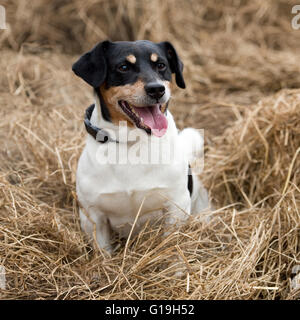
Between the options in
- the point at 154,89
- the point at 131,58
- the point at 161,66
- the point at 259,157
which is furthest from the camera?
the point at 259,157

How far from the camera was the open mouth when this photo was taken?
3.06 m

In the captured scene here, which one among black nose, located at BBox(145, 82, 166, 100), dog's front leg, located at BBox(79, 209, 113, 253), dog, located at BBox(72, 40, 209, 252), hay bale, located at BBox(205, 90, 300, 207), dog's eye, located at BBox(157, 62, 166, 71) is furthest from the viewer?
hay bale, located at BBox(205, 90, 300, 207)

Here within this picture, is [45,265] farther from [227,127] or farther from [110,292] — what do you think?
[227,127]

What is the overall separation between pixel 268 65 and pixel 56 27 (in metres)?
2.55

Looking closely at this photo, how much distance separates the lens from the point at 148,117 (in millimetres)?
3125

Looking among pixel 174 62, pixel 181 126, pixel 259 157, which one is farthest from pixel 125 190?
pixel 181 126

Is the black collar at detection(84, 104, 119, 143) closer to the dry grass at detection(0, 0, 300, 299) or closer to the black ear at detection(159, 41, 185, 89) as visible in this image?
the dry grass at detection(0, 0, 300, 299)

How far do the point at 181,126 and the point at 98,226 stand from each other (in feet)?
6.26

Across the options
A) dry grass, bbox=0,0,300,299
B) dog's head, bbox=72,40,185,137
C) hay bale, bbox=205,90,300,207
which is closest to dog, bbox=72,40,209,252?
dog's head, bbox=72,40,185,137

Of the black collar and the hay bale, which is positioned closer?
the black collar

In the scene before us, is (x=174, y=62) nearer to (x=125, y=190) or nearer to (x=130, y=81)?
(x=130, y=81)

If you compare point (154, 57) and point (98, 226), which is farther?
point (98, 226)

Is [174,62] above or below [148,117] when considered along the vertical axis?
above

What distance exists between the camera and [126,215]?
11.0ft
